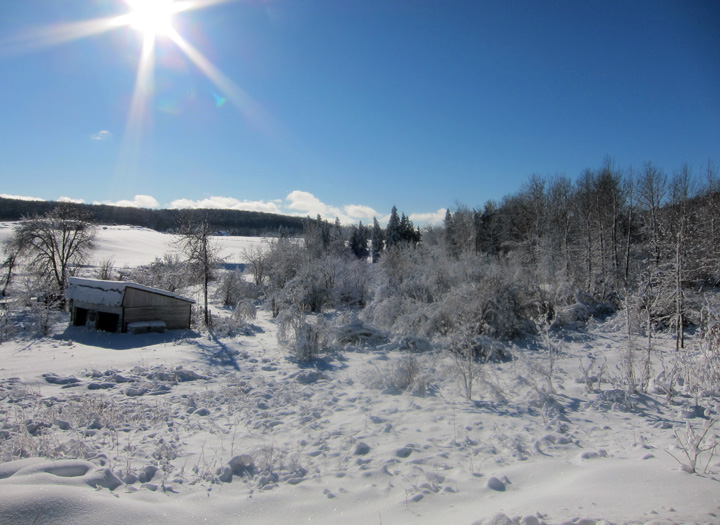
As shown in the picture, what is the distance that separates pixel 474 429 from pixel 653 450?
2.47 metres

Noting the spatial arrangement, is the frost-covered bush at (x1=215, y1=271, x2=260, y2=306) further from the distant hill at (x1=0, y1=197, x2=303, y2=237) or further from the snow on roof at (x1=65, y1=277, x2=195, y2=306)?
the distant hill at (x1=0, y1=197, x2=303, y2=237)

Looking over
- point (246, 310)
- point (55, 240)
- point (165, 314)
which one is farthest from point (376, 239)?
point (165, 314)

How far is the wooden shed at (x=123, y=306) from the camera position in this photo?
15.2 meters

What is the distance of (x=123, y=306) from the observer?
15023 millimetres

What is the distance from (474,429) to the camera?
6.20 meters

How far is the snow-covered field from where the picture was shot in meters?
3.50

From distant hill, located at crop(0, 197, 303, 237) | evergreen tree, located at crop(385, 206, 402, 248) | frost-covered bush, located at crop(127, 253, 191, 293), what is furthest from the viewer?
distant hill, located at crop(0, 197, 303, 237)

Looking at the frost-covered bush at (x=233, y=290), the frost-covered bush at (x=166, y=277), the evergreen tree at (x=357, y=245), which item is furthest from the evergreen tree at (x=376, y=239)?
the frost-covered bush at (x=166, y=277)

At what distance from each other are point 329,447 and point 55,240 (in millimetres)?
30224

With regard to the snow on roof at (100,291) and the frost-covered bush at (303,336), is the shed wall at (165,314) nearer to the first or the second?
the snow on roof at (100,291)

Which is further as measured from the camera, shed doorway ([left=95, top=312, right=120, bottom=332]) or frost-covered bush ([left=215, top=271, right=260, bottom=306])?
frost-covered bush ([left=215, top=271, right=260, bottom=306])

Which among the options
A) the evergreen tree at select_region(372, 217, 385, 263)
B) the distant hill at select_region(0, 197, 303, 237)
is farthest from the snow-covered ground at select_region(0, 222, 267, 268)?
the evergreen tree at select_region(372, 217, 385, 263)

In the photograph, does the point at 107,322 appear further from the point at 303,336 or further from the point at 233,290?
the point at 233,290

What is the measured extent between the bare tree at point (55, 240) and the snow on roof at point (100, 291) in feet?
32.4
